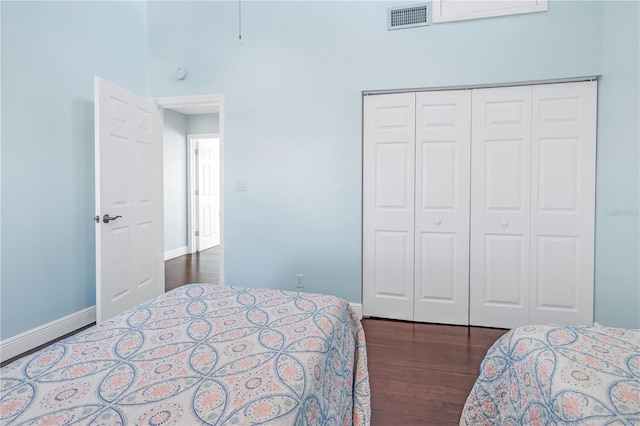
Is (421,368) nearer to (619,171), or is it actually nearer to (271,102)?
(619,171)

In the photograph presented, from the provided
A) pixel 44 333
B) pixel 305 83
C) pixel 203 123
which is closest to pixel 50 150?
pixel 44 333

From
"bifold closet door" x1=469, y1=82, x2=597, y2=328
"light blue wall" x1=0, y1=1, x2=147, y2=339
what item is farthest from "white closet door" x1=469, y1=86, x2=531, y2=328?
"light blue wall" x1=0, y1=1, x2=147, y2=339

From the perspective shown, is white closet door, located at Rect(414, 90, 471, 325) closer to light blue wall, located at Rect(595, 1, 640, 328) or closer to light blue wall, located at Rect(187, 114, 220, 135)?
light blue wall, located at Rect(595, 1, 640, 328)

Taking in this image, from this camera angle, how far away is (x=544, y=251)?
2703mm

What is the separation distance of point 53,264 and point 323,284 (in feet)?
6.94

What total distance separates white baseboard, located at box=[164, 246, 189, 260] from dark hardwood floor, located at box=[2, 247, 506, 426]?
3.32 meters

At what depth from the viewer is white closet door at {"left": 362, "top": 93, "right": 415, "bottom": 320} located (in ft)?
9.53

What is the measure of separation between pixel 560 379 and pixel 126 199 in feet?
10.0

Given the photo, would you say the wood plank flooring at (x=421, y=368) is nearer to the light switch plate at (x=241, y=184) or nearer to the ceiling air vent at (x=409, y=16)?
the light switch plate at (x=241, y=184)

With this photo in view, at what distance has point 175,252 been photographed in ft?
18.7

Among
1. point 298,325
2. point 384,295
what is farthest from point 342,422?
point 384,295

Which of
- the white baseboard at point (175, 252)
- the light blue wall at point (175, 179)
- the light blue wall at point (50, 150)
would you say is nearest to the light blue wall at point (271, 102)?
the light blue wall at point (50, 150)

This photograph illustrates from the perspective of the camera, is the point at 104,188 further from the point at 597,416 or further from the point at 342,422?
the point at 597,416

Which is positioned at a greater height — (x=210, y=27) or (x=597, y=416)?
(x=210, y=27)
